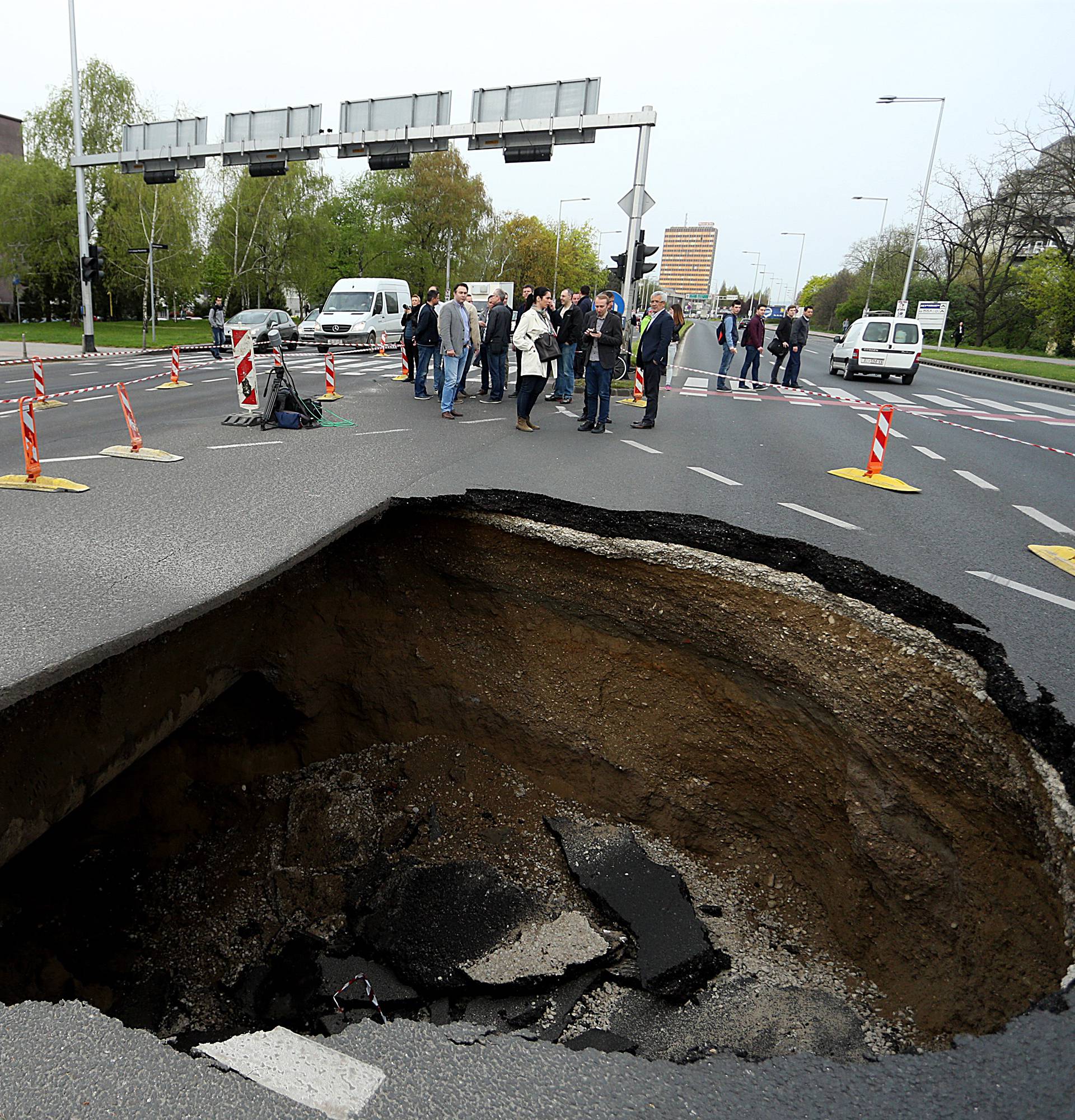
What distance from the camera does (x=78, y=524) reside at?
5789 mm

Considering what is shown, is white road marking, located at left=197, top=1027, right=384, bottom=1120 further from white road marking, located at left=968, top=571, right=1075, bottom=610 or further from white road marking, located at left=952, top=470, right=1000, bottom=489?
white road marking, located at left=952, top=470, right=1000, bottom=489

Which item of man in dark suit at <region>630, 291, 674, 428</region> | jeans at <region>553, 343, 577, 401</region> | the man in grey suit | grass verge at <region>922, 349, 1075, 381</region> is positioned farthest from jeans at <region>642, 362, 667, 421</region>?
grass verge at <region>922, 349, 1075, 381</region>

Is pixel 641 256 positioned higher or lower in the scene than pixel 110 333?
higher

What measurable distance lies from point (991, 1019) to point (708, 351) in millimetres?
38156

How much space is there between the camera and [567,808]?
5953mm

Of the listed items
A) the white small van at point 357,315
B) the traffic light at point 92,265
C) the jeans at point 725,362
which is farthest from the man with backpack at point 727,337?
the traffic light at point 92,265

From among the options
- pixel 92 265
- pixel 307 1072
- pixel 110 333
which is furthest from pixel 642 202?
pixel 110 333

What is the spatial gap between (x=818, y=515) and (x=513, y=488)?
2719 mm

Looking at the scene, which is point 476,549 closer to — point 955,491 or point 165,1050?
point 165,1050

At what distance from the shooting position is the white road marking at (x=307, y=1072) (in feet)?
6.02

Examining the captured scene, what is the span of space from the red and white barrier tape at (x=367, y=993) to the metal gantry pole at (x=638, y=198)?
42.8 ft

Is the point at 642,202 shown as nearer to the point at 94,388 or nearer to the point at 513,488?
the point at 513,488

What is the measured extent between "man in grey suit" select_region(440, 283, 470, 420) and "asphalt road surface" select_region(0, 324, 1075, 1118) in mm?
437

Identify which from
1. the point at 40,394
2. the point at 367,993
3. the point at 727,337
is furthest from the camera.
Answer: the point at 727,337
